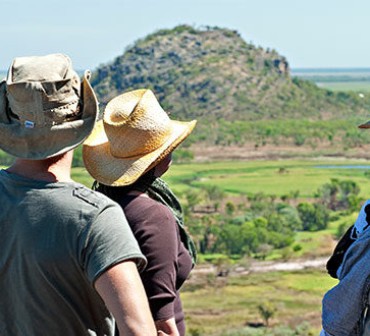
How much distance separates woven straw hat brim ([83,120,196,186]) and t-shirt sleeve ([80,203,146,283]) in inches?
24.3

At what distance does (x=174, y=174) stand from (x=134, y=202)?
183 ft

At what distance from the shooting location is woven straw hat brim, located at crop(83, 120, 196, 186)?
229 cm

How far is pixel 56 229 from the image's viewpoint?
5.53ft

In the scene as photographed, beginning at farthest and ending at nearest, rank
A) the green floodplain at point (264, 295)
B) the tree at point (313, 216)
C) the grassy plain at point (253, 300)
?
the tree at point (313, 216), the grassy plain at point (253, 300), the green floodplain at point (264, 295)

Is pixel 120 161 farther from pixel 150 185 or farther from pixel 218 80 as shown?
pixel 218 80

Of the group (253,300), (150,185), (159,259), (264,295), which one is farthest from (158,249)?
(264,295)

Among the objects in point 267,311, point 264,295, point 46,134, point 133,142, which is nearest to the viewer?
point 46,134

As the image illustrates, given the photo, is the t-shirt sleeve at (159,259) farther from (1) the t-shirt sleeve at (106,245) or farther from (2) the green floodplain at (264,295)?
(2) the green floodplain at (264,295)

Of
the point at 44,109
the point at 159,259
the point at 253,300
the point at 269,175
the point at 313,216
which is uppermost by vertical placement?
the point at 44,109

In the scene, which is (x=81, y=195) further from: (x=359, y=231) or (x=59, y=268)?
(x=359, y=231)

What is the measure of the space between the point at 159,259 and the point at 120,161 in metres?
0.34

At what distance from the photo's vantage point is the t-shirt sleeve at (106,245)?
162 centimetres

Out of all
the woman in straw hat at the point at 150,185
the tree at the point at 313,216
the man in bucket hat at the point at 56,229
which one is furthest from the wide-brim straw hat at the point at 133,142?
the tree at the point at 313,216

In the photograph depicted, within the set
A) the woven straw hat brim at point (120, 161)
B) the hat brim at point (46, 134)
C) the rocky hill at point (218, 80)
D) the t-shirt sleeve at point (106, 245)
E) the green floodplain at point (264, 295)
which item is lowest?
the rocky hill at point (218, 80)
